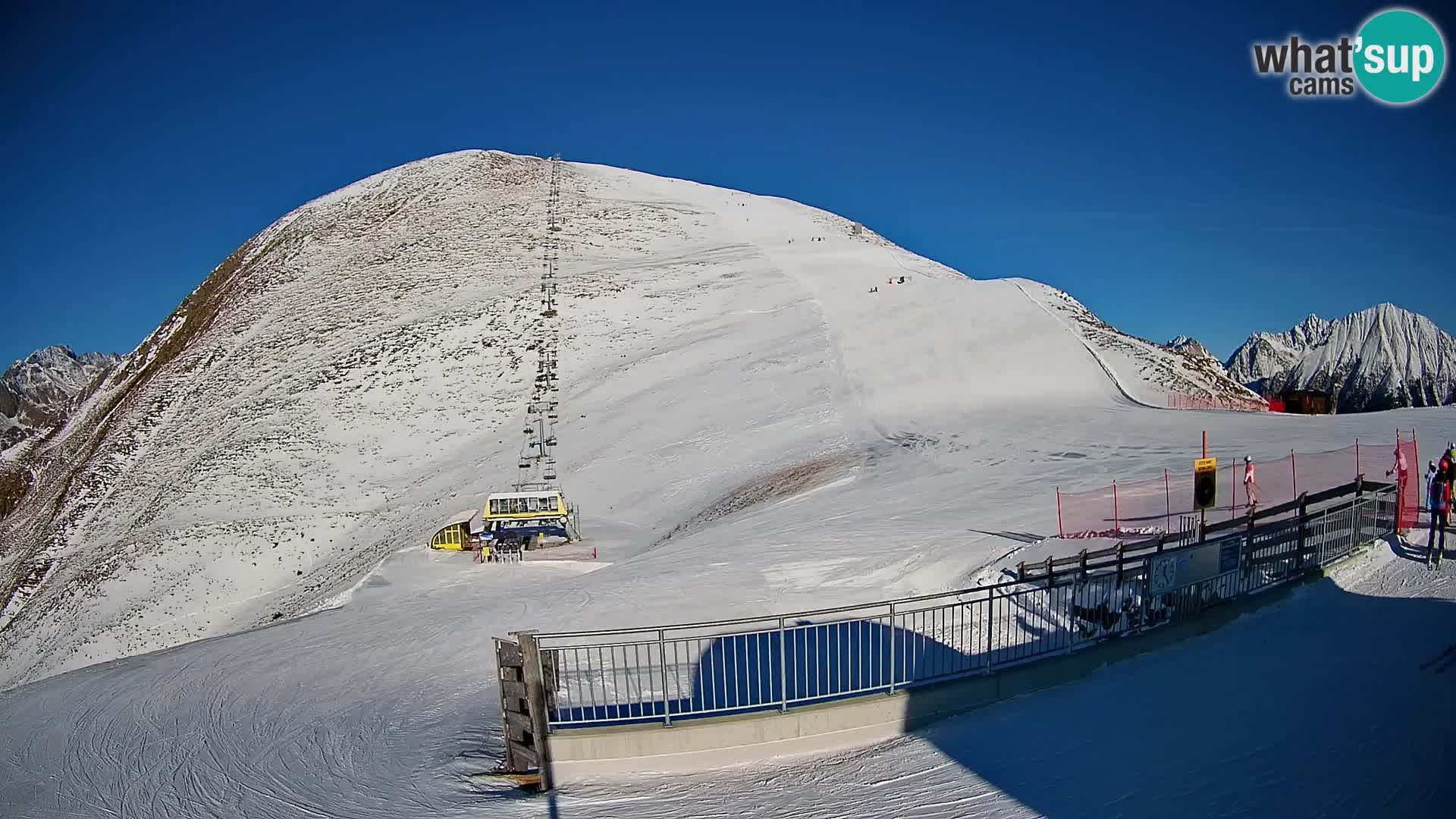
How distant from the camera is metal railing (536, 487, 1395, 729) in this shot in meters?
9.45

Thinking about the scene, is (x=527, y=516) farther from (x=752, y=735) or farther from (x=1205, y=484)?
(x=752, y=735)

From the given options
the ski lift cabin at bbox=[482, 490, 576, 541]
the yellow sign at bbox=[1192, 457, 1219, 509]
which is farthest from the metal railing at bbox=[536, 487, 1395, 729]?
the ski lift cabin at bbox=[482, 490, 576, 541]

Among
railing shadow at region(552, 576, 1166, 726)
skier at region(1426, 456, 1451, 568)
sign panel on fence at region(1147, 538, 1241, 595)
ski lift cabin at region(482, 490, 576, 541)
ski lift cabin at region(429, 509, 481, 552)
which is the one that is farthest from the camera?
ski lift cabin at region(482, 490, 576, 541)

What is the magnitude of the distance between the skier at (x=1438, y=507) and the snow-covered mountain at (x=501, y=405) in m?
7.52

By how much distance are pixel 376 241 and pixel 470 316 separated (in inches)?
704

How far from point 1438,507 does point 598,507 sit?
84.0ft

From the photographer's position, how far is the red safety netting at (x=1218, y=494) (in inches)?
719

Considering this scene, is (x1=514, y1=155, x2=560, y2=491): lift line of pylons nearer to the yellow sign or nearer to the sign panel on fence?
the yellow sign

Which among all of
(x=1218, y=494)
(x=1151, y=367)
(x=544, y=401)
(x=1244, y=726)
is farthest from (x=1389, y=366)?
(x=1244, y=726)

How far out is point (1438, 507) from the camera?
12.8 m

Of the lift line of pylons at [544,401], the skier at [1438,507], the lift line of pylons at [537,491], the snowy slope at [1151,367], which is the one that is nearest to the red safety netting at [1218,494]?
the skier at [1438,507]

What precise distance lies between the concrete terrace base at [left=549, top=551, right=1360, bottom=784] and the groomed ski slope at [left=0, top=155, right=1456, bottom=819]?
0.24 m

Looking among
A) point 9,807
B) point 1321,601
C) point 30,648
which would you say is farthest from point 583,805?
point 30,648

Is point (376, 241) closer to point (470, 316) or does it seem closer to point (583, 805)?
A: point (470, 316)
